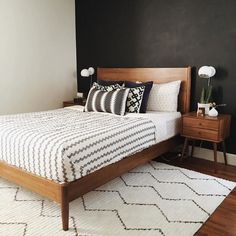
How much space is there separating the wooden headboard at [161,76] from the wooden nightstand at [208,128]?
0.40 m

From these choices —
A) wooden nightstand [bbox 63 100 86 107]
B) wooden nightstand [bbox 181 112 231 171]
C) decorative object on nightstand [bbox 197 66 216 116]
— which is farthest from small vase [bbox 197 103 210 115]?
wooden nightstand [bbox 63 100 86 107]

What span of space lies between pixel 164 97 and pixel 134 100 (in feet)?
1.38

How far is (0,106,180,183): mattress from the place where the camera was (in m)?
1.83

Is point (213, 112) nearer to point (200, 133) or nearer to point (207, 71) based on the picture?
point (200, 133)

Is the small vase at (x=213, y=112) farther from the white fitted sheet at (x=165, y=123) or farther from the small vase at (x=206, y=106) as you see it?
the white fitted sheet at (x=165, y=123)

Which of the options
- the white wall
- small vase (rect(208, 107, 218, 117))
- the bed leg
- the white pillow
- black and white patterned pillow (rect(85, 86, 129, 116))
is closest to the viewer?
the bed leg

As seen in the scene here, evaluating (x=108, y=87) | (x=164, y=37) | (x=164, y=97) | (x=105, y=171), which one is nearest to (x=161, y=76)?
(x=164, y=97)

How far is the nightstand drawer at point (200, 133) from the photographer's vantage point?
2.81 m

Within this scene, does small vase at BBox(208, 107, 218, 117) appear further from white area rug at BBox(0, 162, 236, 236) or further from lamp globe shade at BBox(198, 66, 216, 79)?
white area rug at BBox(0, 162, 236, 236)

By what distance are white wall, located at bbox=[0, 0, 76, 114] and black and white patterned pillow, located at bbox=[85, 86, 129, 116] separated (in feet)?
4.04

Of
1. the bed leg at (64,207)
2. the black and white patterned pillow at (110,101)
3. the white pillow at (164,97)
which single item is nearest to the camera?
the bed leg at (64,207)

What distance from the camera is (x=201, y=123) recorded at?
2879mm

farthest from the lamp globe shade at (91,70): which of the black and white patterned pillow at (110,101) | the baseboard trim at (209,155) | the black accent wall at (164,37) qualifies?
the baseboard trim at (209,155)

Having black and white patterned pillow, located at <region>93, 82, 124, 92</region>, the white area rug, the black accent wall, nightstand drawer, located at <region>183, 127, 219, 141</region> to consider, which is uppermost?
the black accent wall
